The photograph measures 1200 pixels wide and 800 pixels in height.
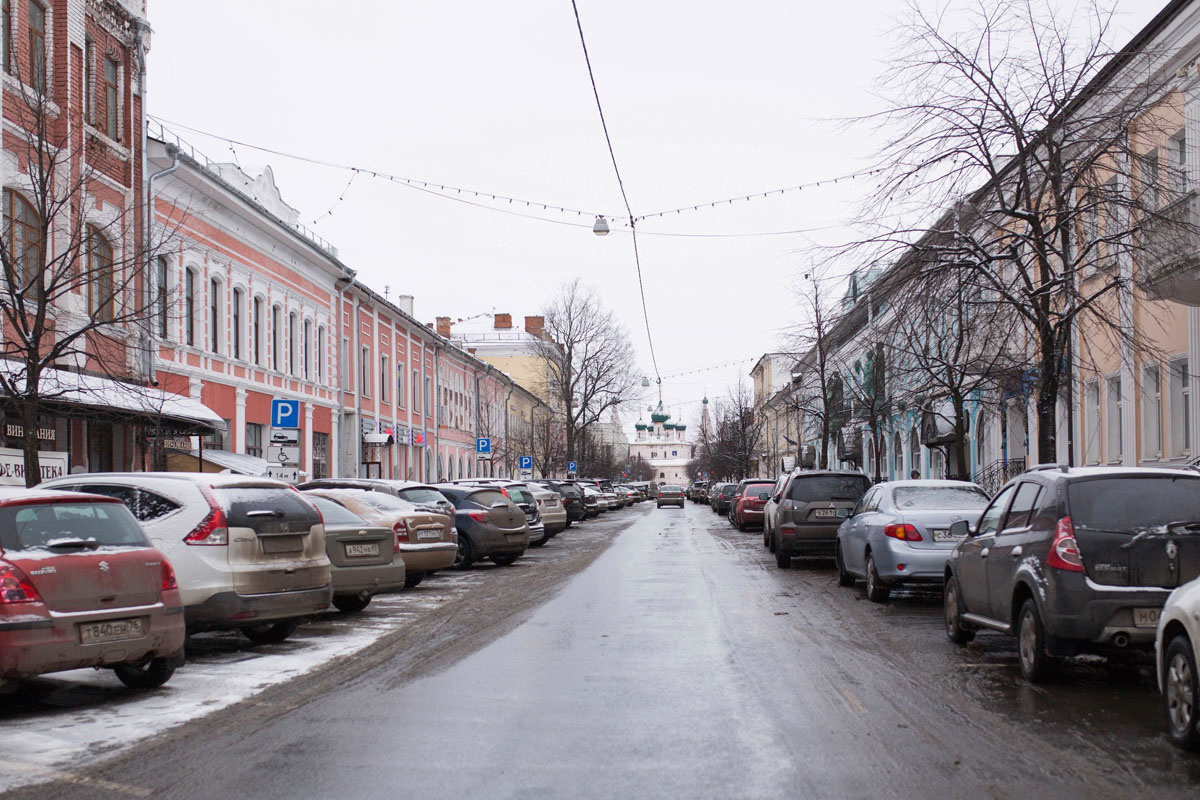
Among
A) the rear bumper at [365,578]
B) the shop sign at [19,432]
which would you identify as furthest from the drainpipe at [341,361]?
the rear bumper at [365,578]

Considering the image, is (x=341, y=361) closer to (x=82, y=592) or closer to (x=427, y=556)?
(x=427, y=556)

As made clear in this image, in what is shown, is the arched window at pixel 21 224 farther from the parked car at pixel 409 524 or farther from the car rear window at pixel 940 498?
the car rear window at pixel 940 498

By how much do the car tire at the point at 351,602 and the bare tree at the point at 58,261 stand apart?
3944 mm

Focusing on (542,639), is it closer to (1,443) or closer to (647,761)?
(647,761)

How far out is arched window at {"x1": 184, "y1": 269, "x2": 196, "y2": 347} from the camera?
96.0 feet

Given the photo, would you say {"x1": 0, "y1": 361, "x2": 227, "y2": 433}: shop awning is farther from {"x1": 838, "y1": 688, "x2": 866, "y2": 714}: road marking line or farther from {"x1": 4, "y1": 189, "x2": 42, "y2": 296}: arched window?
{"x1": 838, "y1": 688, "x2": 866, "y2": 714}: road marking line

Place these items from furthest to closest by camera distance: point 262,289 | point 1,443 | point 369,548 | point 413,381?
1. point 413,381
2. point 262,289
3. point 1,443
4. point 369,548

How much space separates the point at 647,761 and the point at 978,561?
492 centimetres

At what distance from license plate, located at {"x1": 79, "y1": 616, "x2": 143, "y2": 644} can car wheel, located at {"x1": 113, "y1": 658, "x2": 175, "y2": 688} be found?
1.76 ft

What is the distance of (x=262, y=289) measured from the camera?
35062mm

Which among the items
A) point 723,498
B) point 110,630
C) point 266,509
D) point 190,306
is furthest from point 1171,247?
point 723,498

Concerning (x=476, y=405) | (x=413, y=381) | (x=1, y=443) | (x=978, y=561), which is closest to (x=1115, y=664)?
(x=978, y=561)

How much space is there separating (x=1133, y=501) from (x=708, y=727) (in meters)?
3.63

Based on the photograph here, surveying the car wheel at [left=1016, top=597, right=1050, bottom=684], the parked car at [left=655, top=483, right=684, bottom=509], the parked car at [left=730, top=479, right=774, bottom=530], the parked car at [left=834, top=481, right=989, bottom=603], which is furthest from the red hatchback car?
the parked car at [left=655, top=483, right=684, bottom=509]
